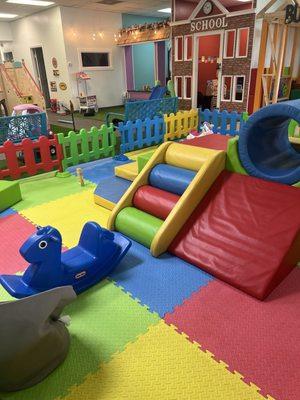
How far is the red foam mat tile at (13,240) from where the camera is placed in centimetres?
284

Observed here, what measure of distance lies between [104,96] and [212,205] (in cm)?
1058

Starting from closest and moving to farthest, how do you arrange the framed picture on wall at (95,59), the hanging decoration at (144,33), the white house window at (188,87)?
the white house window at (188,87), the hanging decoration at (144,33), the framed picture on wall at (95,59)

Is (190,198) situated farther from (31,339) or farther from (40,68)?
(40,68)

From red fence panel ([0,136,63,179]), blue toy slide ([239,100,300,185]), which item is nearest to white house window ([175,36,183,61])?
red fence panel ([0,136,63,179])

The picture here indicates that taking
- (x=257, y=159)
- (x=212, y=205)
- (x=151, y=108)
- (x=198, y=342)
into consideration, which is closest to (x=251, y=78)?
(x=151, y=108)

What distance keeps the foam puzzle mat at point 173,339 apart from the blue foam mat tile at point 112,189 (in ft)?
3.70

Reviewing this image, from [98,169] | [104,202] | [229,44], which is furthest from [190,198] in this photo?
[229,44]

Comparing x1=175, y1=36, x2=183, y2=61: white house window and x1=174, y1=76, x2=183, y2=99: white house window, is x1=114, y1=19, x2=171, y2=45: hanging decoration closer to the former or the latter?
→ x1=175, y1=36, x2=183, y2=61: white house window

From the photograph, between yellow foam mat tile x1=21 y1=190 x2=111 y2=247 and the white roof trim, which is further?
the white roof trim

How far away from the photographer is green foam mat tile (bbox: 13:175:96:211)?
416 centimetres

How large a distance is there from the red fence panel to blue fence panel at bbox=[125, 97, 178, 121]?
247 centimetres

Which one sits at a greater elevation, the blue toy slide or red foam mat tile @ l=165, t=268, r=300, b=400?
the blue toy slide

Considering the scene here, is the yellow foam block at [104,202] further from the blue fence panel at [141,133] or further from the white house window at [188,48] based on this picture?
the white house window at [188,48]

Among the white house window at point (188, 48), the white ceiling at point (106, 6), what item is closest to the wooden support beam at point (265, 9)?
the white house window at point (188, 48)
